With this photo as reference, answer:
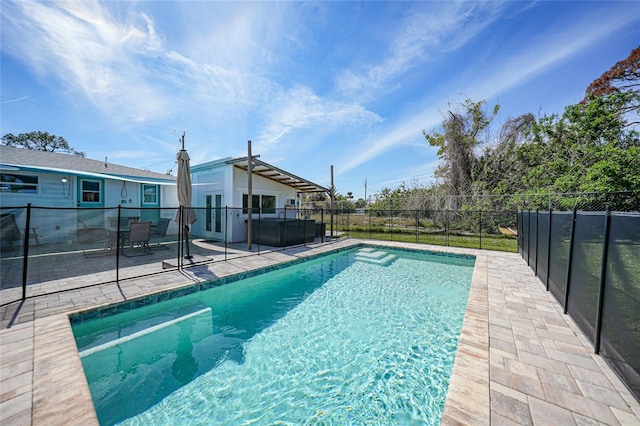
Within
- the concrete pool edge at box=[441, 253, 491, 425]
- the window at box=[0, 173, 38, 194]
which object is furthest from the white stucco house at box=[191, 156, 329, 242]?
the concrete pool edge at box=[441, 253, 491, 425]

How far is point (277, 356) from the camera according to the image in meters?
3.07

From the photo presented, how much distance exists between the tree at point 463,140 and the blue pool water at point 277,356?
559 inches

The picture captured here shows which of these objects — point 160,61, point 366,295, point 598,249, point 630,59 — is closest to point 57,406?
point 366,295

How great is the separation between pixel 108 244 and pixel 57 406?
6788mm

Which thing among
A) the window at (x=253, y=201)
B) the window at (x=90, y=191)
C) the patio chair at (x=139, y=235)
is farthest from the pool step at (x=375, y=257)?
the window at (x=90, y=191)

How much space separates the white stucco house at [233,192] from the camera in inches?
365

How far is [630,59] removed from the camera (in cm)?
1118

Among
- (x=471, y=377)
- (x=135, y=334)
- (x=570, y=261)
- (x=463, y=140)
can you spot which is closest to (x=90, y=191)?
(x=135, y=334)

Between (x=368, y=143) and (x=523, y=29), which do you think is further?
(x=368, y=143)

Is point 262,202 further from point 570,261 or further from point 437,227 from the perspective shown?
point 437,227

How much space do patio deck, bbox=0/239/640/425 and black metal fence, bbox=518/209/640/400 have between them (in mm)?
187

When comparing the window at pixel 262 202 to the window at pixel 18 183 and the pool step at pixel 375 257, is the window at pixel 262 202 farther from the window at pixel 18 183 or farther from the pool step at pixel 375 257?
the window at pixel 18 183

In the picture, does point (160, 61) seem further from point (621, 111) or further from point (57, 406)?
point (621, 111)

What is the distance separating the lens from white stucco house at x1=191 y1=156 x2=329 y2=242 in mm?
9266
